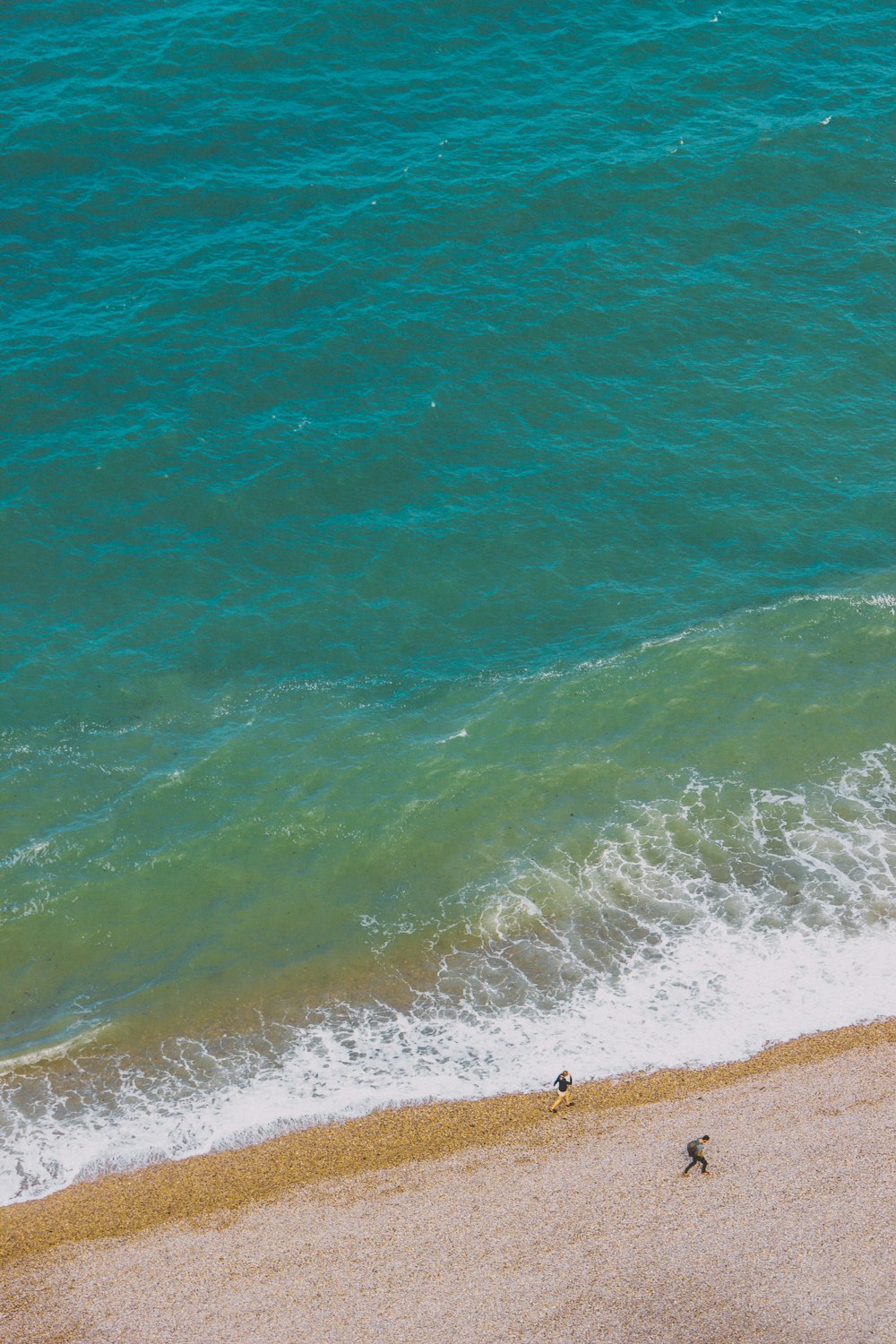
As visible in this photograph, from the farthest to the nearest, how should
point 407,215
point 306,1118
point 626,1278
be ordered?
1. point 407,215
2. point 306,1118
3. point 626,1278

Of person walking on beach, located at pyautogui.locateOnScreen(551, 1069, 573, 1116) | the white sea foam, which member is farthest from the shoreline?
the white sea foam

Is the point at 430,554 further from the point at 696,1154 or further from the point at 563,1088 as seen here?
the point at 696,1154

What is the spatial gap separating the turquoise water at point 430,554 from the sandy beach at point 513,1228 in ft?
8.11

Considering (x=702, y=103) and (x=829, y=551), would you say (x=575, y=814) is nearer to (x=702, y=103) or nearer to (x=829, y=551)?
(x=829, y=551)

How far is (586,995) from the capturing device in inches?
2200

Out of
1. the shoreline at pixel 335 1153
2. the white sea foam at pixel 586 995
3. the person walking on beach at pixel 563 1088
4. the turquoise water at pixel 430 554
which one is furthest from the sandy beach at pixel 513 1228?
the turquoise water at pixel 430 554

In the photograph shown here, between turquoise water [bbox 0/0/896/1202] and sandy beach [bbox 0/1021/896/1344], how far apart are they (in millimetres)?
2471

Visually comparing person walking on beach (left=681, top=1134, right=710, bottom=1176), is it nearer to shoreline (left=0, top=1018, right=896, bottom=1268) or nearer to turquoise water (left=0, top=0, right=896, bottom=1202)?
shoreline (left=0, top=1018, right=896, bottom=1268)

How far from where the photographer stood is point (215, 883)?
61.5 meters

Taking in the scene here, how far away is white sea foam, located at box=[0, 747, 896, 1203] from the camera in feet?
170

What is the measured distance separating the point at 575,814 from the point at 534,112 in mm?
58601

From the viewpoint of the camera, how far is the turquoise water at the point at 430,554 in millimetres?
56438

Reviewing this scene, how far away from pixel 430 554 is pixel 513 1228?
39233 millimetres

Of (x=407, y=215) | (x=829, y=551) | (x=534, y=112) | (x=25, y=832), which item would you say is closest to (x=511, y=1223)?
(x=25, y=832)
